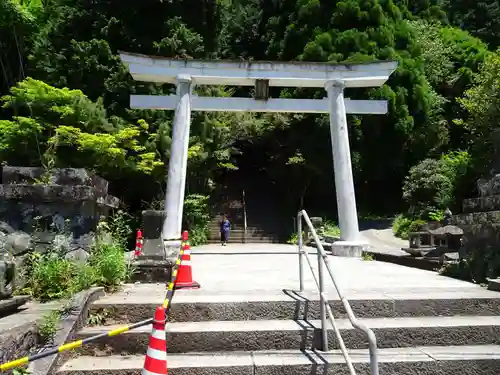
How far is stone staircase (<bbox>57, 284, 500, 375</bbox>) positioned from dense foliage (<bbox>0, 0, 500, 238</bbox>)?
10902mm

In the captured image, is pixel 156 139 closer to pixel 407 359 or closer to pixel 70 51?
pixel 70 51

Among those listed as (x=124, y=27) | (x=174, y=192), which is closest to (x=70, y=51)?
(x=124, y=27)

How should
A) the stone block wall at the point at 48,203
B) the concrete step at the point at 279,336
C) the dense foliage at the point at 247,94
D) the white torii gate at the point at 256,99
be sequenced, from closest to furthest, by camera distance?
1. the concrete step at the point at 279,336
2. the stone block wall at the point at 48,203
3. the white torii gate at the point at 256,99
4. the dense foliage at the point at 247,94

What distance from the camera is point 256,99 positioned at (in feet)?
37.9

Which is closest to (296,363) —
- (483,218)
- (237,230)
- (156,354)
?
(156,354)

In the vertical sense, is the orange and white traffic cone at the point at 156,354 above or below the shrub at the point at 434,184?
below

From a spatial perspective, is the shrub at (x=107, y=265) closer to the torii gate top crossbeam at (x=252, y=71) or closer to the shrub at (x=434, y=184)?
the torii gate top crossbeam at (x=252, y=71)

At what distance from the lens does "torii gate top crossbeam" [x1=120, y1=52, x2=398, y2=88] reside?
423 inches

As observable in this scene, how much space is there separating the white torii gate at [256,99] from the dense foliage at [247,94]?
3931 mm

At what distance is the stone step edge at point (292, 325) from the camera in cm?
367

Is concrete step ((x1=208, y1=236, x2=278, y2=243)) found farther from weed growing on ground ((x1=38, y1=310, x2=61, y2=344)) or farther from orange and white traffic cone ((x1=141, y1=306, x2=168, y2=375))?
orange and white traffic cone ((x1=141, y1=306, x2=168, y2=375))

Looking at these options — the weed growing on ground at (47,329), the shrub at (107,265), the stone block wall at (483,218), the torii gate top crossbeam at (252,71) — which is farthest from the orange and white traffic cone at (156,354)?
the torii gate top crossbeam at (252,71)

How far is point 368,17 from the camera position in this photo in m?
22.2

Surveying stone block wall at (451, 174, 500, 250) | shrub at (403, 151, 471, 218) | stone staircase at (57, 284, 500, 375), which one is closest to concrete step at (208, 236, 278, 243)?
shrub at (403, 151, 471, 218)
